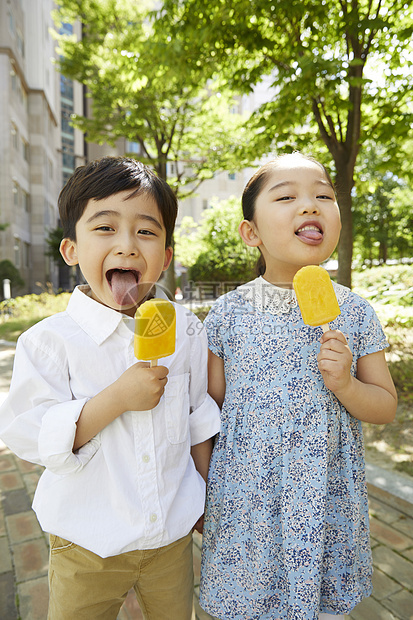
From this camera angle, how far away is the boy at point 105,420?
50.5 inches

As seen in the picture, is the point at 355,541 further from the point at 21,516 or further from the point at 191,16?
the point at 191,16

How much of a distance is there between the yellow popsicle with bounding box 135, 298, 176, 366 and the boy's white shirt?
0.80ft

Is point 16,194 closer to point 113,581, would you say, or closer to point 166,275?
point 166,275

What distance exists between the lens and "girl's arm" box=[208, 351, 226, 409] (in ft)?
5.74

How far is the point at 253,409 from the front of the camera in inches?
62.9

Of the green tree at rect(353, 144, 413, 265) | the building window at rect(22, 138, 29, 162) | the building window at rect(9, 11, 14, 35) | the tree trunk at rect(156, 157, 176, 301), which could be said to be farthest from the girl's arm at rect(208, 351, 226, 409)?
the building window at rect(22, 138, 29, 162)

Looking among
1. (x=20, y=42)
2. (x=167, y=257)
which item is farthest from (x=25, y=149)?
(x=167, y=257)

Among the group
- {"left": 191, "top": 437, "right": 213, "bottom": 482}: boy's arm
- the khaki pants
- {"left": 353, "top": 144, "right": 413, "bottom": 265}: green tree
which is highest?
{"left": 353, "top": 144, "right": 413, "bottom": 265}: green tree

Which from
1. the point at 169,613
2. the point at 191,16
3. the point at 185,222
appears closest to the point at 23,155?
the point at 185,222

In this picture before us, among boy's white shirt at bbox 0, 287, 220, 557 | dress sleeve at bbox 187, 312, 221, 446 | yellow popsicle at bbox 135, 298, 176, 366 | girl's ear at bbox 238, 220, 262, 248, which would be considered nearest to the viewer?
yellow popsicle at bbox 135, 298, 176, 366

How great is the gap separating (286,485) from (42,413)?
0.89 m

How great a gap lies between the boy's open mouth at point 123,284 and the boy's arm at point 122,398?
0.72ft

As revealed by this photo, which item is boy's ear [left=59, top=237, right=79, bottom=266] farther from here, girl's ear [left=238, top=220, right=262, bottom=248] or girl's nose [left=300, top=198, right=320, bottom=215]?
girl's nose [left=300, top=198, right=320, bottom=215]

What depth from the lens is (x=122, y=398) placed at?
1276 millimetres
